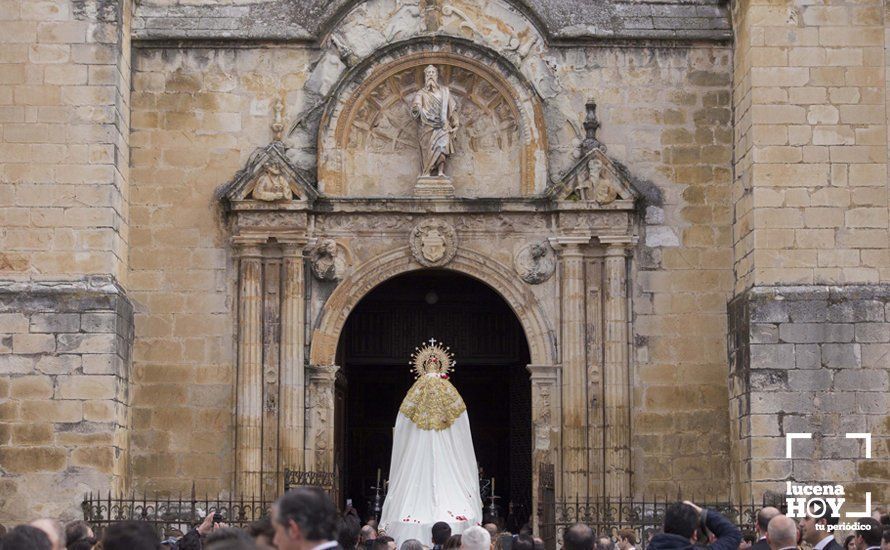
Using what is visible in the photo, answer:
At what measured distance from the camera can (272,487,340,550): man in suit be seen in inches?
257

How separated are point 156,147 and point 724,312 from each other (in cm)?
671

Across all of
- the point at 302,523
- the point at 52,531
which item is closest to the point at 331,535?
the point at 302,523

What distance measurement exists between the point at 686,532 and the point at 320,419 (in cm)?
1024

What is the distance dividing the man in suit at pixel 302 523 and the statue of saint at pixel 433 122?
1231cm

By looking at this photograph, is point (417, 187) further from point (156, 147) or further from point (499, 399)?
point (499, 399)

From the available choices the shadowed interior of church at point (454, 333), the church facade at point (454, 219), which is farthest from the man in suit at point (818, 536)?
the shadowed interior of church at point (454, 333)

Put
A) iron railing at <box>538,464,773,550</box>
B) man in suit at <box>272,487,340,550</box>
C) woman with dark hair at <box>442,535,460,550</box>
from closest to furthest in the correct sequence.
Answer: man in suit at <box>272,487,340,550</box> < woman with dark hair at <box>442,535,460,550</box> < iron railing at <box>538,464,773,550</box>

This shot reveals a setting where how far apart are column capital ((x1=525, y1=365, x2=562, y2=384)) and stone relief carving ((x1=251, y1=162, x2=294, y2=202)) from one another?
3.36 metres

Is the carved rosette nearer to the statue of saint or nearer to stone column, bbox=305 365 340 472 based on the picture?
the statue of saint

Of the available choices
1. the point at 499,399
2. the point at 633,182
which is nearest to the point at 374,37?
the point at 633,182

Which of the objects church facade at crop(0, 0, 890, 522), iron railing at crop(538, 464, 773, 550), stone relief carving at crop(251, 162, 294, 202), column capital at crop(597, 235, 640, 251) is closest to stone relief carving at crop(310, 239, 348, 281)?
church facade at crop(0, 0, 890, 522)

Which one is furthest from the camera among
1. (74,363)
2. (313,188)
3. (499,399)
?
(499,399)

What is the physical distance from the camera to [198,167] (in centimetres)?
1873

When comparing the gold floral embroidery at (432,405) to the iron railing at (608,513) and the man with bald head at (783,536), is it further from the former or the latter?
the man with bald head at (783,536)
